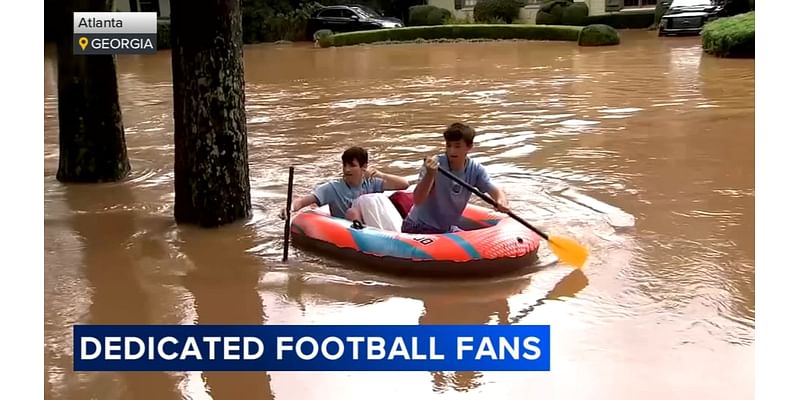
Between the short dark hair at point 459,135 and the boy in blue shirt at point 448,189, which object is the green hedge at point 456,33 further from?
the short dark hair at point 459,135

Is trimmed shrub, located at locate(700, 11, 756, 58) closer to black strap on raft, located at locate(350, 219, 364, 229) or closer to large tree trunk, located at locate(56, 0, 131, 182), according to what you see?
black strap on raft, located at locate(350, 219, 364, 229)

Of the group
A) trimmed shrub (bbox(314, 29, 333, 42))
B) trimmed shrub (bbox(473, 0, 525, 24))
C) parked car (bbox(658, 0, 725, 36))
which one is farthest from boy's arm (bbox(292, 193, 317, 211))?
trimmed shrub (bbox(314, 29, 333, 42))

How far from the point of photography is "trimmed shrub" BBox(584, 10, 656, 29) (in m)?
10.4

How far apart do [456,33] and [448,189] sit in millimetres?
7022

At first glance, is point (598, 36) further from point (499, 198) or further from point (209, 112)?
point (499, 198)

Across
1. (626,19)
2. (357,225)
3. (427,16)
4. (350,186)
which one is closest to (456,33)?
(427,16)

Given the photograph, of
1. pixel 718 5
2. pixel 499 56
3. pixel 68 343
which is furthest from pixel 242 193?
pixel 499 56

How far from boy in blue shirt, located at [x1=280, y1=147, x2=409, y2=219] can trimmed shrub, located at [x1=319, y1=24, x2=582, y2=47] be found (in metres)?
4.85

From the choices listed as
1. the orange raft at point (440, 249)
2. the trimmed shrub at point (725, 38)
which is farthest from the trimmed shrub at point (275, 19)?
the orange raft at point (440, 249)

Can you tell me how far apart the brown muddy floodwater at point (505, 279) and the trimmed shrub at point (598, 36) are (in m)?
3.97

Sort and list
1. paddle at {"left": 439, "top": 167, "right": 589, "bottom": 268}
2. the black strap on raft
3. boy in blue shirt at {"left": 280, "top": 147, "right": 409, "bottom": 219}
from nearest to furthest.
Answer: paddle at {"left": 439, "top": 167, "right": 589, "bottom": 268}, the black strap on raft, boy in blue shirt at {"left": 280, "top": 147, "right": 409, "bottom": 219}

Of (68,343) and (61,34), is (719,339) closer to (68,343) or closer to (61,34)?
(68,343)
